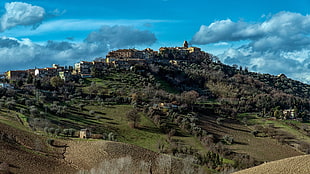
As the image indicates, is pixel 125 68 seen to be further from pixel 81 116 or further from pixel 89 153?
pixel 89 153

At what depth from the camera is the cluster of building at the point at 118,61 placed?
11038 cm

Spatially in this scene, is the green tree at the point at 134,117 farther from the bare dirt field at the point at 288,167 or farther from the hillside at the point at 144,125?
the bare dirt field at the point at 288,167

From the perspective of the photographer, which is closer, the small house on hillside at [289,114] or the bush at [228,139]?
the bush at [228,139]

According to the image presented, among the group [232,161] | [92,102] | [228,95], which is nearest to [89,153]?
[232,161]

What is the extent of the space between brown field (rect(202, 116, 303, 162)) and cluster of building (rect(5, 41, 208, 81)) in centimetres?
5303

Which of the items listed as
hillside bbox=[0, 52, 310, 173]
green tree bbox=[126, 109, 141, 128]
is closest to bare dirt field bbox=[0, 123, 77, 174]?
hillside bbox=[0, 52, 310, 173]

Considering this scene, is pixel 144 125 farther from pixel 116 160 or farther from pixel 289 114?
pixel 289 114

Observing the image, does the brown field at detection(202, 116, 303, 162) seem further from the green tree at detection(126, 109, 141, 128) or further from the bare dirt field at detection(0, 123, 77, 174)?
the bare dirt field at detection(0, 123, 77, 174)

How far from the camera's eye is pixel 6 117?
4822cm

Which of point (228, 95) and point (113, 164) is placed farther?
point (228, 95)

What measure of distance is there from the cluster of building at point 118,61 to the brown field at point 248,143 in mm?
53034

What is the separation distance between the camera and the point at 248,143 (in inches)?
2511

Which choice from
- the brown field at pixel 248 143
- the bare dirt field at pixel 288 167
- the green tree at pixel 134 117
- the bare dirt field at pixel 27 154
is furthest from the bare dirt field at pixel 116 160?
the brown field at pixel 248 143

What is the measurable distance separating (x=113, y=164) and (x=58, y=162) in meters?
8.06
